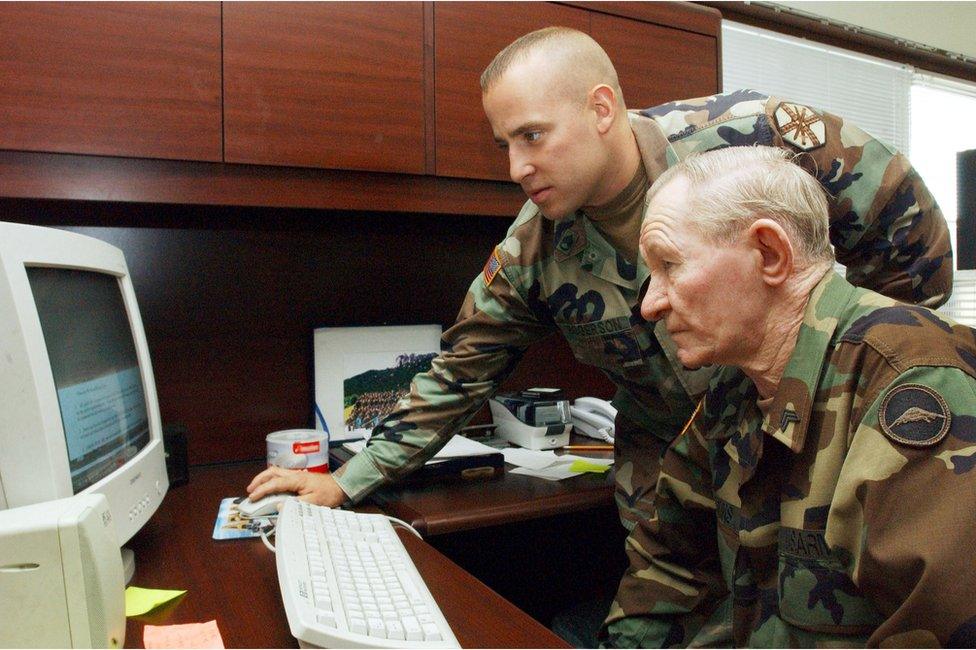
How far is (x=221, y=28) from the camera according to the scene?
1353 millimetres

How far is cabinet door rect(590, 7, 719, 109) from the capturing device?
1.73 m

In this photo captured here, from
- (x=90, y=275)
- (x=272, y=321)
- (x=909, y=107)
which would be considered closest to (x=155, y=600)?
(x=90, y=275)

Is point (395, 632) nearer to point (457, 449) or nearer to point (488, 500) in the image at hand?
point (488, 500)

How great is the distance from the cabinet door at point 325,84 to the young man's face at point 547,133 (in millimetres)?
343

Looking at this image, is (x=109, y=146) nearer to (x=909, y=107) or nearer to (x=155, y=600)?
(x=155, y=600)

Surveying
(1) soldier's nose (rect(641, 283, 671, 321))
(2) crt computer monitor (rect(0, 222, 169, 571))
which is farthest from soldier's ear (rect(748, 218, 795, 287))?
(2) crt computer monitor (rect(0, 222, 169, 571))

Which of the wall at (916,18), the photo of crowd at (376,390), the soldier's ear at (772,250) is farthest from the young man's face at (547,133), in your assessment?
the wall at (916,18)

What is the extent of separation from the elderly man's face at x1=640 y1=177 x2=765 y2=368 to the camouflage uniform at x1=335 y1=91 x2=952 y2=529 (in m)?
0.38

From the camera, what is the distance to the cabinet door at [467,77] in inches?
60.8

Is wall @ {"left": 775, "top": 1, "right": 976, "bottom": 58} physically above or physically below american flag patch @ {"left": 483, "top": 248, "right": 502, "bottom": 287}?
above

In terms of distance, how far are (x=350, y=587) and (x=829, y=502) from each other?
52 cm

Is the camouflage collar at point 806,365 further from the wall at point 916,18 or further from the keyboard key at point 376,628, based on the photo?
the wall at point 916,18

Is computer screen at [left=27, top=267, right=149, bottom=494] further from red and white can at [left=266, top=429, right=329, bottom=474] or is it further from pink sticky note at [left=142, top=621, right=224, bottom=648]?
red and white can at [left=266, top=429, right=329, bottom=474]

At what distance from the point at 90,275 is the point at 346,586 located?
22.8 inches
